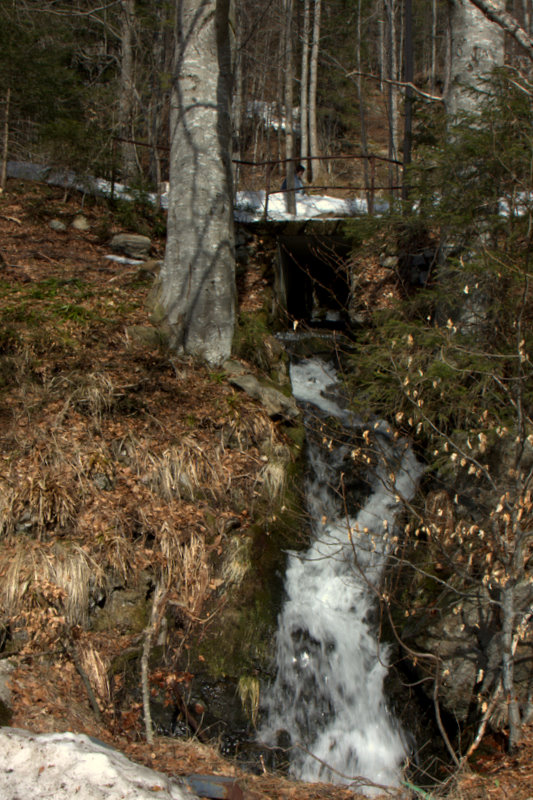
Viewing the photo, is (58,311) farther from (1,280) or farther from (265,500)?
(265,500)

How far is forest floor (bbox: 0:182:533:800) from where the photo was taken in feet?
13.0

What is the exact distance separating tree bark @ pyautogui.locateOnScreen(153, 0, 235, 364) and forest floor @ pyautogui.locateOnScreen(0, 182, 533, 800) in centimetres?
47

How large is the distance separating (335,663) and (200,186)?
18.2 ft

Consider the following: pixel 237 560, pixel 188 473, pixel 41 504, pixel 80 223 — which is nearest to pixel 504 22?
pixel 188 473

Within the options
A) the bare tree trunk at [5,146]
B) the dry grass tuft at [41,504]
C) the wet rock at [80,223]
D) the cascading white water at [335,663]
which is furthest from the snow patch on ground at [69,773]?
the bare tree trunk at [5,146]

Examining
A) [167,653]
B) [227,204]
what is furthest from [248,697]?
[227,204]

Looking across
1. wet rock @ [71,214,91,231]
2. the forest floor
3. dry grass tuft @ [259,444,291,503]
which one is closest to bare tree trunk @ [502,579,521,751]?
the forest floor

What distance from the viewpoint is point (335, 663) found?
538 cm

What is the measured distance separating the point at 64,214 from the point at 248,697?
361 inches

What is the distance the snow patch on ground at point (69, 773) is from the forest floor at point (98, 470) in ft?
1.61

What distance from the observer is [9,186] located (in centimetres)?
1167

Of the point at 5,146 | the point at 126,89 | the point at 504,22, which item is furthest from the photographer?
the point at 126,89

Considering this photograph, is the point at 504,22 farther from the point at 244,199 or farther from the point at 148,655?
the point at 244,199

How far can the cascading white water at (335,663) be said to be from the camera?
484cm
